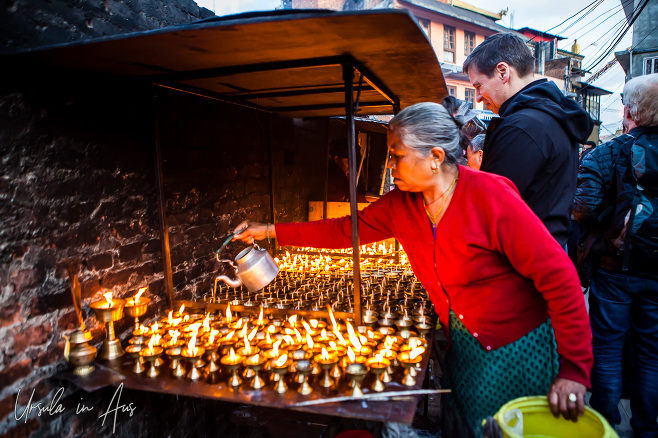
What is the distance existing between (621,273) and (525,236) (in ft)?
5.23

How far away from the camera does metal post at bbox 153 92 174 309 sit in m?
3.10

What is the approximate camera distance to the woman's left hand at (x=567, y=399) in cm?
175

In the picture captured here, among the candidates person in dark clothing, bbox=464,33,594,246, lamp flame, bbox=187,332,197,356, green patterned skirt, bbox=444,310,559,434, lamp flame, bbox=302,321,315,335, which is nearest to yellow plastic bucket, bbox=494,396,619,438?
green patterned skirt, bbox=444,310,559,434

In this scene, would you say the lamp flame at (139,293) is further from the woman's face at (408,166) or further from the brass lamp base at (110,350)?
the woman's face at (408,166)

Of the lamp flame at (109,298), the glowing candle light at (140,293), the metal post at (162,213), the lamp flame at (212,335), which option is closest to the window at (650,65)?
the metal post at (162,213)

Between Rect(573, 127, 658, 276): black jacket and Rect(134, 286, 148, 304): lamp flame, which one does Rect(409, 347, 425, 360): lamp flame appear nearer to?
Rect(573, 127, 658, 276): black jacket

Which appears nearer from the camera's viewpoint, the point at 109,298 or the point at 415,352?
the point at 415,352

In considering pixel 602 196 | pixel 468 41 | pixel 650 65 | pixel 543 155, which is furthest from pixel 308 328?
pixel 468 41

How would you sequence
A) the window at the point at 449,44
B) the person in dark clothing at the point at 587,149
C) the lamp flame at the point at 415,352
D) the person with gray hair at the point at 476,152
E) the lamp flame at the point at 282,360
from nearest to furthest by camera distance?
the lamp flame at the point at 282,360
the lamp flame at the point at 415,352
the person in dark clothing at the point at 587,149
the person with gray hair at the point at 476,152
the window at the point at 449,44

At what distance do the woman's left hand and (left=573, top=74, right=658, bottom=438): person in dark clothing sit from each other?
4.82 ft

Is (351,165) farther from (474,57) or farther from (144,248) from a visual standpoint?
(144,248)

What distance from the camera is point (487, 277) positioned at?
207 centimetres

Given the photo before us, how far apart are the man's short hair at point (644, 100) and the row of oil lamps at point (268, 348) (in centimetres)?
206

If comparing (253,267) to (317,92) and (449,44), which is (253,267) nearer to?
(317,92)
